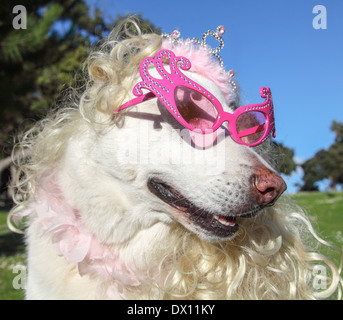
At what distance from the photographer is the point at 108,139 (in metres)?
2.28

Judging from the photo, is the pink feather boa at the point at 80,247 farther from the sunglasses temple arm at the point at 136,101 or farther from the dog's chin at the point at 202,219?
the sunglasses temple arm at the point at 136,101

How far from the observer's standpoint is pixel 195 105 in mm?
2236

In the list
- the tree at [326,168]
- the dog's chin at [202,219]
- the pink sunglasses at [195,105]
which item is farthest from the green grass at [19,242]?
the tree at [326,168]

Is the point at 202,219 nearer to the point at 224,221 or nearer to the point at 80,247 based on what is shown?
the point at 224,221

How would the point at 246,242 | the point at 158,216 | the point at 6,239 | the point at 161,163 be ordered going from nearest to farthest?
1. the point at 161,163
2. the point at 158,216
3. the point at 246,242
4. the point at 6,239

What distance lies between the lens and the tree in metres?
28.4

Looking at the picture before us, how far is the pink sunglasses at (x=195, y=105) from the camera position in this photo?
2096 mm

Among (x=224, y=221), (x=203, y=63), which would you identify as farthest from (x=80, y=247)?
(x=203, y=63)

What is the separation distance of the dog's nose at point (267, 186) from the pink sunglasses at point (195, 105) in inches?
11.2

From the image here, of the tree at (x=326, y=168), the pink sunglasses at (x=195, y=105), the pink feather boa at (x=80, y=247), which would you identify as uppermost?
the tree at (x=326, y=168)

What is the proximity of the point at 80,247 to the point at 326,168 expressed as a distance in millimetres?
29482

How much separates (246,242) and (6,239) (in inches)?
380
